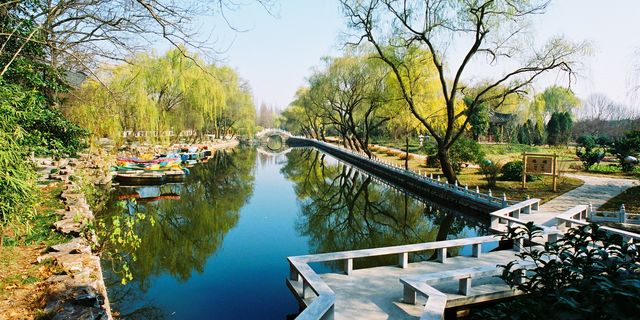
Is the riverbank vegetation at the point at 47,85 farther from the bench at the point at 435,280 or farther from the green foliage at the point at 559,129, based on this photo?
the green foliage at the point at 559,129

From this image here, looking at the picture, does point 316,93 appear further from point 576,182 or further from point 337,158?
point 576,182

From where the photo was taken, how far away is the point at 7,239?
691 cm

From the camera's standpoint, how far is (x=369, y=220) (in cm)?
1468

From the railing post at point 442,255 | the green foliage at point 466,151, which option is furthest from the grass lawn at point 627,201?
the railing post at point 442,255

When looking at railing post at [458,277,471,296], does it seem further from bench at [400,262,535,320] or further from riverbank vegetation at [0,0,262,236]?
riverbank vegetation at [0,0,262,236]

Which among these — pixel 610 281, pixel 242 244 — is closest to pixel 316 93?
pixel 242 244

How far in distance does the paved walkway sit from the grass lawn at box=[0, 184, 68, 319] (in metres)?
11.0

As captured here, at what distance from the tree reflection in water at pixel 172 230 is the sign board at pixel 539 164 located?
11.7 m

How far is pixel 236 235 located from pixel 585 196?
12.6 meters

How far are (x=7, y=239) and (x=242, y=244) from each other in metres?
5.52

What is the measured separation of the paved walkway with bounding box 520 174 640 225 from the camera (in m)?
11.6

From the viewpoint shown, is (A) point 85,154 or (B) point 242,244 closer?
(B) point 242,244

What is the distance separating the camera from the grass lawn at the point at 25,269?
15.9 ft

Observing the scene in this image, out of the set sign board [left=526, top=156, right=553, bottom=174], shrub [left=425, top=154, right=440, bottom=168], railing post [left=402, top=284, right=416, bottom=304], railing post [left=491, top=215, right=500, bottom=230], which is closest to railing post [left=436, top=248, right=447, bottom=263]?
railing post [left=402, top=284, right=416, bottom=304]
